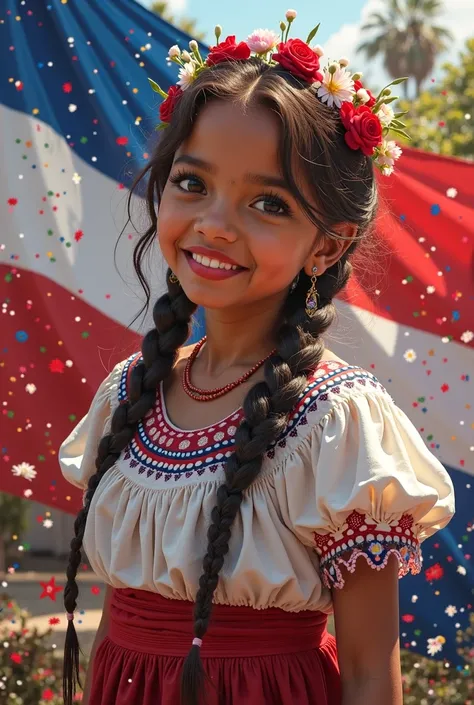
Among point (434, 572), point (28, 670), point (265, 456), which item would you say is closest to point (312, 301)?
point (265, 456)

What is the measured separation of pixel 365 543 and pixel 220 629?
0.30 m

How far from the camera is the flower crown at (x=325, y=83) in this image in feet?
5.88

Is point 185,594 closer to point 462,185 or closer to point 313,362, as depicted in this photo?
point 313,362

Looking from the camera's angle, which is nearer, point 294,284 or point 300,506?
point 300,506

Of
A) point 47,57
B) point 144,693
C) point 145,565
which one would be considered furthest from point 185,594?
point 47,57

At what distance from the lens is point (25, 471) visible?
9.68 ft

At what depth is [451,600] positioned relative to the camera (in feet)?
9.16

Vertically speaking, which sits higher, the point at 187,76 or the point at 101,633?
the point at 187,76

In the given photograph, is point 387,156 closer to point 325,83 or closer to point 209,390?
point 325,83

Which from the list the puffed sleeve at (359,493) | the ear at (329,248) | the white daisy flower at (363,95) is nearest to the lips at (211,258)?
the ear at (329,248)

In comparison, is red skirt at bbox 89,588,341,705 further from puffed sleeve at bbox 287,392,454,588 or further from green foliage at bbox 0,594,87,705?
green foliage at bbox 0,594,87,705

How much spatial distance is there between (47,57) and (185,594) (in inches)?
72.8

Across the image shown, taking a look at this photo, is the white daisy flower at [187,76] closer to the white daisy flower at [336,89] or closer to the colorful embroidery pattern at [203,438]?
the white daisy flower at [336,89]

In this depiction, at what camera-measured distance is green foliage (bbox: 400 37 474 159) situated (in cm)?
1073
